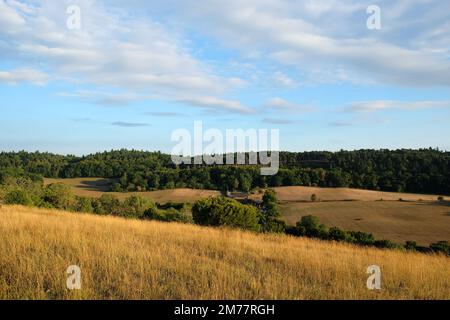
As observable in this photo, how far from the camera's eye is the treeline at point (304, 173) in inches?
3784

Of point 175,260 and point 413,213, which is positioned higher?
point 175,260

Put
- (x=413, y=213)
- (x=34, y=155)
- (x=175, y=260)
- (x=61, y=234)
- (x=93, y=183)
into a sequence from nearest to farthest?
1. (x=175, y=260)
2. (x=61, y=234)
3. (x=413, y=213)
4. (x=93, y=183)
5. (x=34, y=155)

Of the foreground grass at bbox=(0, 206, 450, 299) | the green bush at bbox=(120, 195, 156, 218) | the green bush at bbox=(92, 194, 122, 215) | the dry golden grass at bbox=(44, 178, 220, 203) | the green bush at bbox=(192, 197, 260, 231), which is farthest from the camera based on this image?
the dry golden grass at bbox=(44, 178, 220, 203)

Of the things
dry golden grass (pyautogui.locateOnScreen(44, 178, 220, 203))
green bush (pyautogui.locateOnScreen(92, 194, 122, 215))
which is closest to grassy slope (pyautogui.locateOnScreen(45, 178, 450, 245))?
dry golden grass (pyautogui.locateOnScreen(44, 178, 220, 203))

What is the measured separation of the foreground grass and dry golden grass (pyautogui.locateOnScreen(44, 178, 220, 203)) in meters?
74.5

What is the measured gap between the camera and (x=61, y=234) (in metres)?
9.95

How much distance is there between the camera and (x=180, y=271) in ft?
23.9

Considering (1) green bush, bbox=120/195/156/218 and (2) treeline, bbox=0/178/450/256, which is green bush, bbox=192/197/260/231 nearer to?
(2) treeline, bbox=0/178/450/256

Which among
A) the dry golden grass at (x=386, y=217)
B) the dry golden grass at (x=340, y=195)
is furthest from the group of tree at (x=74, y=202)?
the dry golden grass at (x=340, y=195)

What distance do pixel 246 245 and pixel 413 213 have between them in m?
72.2

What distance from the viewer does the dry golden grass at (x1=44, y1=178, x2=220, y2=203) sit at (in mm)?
88550

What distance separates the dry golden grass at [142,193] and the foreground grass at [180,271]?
74.5 meters
